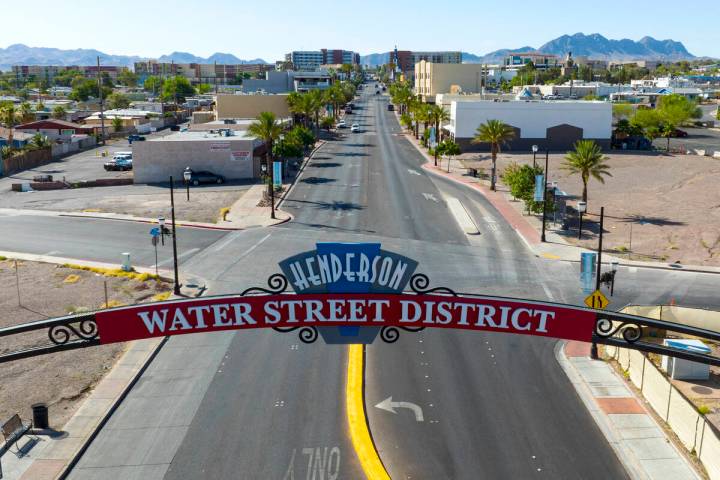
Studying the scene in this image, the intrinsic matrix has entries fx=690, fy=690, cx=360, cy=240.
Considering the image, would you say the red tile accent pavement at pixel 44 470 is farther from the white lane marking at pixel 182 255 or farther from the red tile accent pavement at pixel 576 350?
the white lane marking at pixel 182 255

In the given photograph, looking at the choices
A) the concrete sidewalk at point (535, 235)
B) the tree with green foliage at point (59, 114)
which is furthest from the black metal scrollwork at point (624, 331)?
the tree with green foliage at point (59, 114)

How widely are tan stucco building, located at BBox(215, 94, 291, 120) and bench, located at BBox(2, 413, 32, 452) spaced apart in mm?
98534

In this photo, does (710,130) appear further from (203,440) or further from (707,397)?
(203,440)

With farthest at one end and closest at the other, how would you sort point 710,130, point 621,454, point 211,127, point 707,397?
point 710,130, point 211,127, point 707,397, point 621,454

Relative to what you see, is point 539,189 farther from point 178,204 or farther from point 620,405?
point 178,204

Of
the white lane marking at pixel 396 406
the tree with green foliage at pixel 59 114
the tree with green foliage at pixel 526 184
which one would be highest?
the tree with green foliage at pixel 59 114

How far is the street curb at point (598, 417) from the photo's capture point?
64.5 ft

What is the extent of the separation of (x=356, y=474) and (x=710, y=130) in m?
135

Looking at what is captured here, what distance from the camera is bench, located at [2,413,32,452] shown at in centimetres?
2016

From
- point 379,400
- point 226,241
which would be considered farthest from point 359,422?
point 226,241

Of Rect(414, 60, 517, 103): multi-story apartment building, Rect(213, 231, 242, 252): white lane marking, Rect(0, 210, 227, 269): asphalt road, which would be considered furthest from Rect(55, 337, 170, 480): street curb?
Rect(414, 60, 517, 103): multi-story apartment building

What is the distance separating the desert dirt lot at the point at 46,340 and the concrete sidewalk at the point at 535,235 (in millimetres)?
24358

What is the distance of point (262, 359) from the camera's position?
89.5 feet

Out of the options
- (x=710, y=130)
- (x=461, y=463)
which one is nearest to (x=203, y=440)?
(x=461, y=463)
